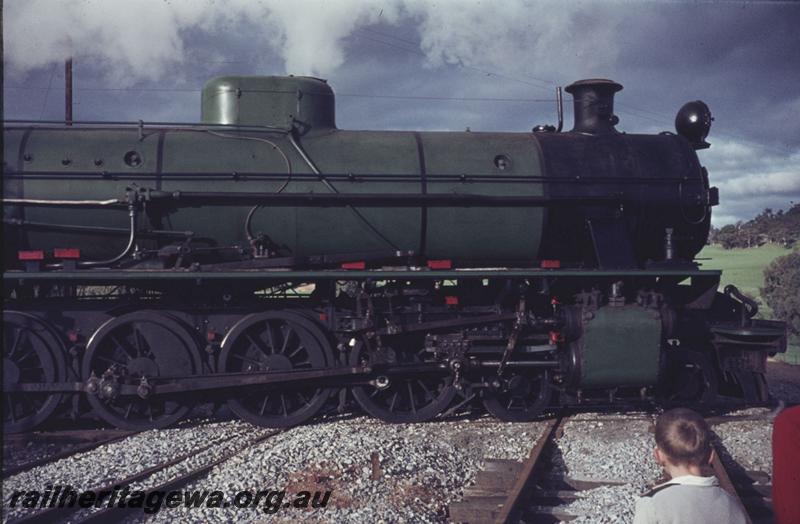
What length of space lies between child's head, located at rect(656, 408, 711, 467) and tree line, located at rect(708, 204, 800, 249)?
35093 millimetres

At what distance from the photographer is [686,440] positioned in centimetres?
238

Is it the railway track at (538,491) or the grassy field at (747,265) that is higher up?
the grassy field at (747,265)

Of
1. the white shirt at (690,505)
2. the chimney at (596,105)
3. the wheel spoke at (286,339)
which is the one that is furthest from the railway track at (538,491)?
the chimney at (596,105)

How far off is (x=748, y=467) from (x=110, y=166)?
728cm

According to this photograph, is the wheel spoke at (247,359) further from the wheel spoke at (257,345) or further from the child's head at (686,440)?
the child's head at (686,440)

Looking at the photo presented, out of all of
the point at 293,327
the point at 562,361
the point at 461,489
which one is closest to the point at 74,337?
the point at 293,327

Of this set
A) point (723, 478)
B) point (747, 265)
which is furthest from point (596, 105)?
point (747, 265)

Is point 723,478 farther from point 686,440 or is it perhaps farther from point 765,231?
point 765,231

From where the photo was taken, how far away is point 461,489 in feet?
18.3

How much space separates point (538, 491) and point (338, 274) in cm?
300

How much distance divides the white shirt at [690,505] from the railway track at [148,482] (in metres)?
4.03

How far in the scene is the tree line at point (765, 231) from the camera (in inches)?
1437

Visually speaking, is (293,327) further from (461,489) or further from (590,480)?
(590,480)

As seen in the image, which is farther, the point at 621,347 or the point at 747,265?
the point at 747,265
